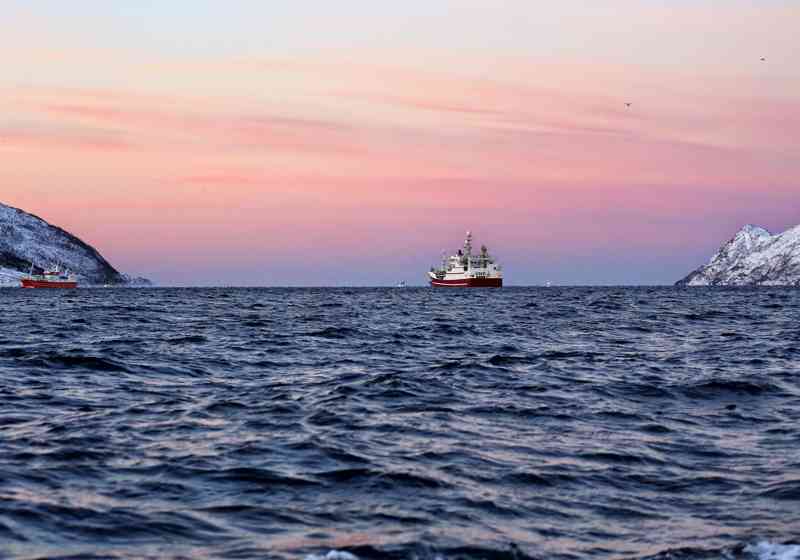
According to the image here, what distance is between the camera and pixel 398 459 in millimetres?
13047

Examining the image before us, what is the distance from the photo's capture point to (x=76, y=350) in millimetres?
30375

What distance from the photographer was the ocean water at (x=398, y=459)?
9.35 metres

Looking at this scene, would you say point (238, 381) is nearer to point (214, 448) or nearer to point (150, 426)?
point (150, 426)

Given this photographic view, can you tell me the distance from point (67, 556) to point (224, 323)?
4545 cm

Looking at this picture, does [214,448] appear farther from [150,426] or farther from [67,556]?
[67,556]

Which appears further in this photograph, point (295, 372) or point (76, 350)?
point (76, 350)

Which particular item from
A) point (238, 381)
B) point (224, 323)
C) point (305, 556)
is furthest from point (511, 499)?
point (224, 323)

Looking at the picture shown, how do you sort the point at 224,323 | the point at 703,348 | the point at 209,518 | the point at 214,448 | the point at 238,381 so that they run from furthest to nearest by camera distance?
the point at 224,323 < the point at 703,348 < the point at 238,381 < the point at 214,448 < the point at 209,518

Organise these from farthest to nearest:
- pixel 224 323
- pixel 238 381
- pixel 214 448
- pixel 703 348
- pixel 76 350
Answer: pixel 224 323, pixel 703 348, pixel 76 350, pixel 238 381, pixel 214 448

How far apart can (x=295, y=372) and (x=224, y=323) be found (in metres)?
29.4

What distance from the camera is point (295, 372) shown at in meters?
25.1

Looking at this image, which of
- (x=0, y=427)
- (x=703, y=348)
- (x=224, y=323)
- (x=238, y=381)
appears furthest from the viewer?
(x=224, y=323)

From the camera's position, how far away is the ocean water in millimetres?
Answer: 9352

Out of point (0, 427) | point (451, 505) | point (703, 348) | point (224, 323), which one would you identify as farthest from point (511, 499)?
point (224, 323)
